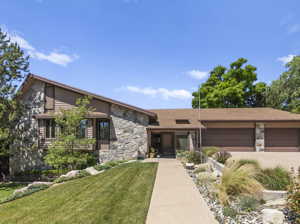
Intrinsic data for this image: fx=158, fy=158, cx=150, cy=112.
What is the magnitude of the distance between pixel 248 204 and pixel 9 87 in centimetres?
1678

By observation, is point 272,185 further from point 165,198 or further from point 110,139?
point 110,139

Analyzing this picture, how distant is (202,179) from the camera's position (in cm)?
683

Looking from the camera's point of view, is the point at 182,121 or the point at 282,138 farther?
the point at 282,138

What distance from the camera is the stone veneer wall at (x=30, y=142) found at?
43.4 feet

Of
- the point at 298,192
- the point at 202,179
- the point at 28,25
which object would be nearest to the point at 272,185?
the point at 298,192

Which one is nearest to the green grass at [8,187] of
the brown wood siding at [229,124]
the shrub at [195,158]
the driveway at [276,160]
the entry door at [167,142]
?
the entry door at [167,142]

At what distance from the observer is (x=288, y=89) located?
2227 cm

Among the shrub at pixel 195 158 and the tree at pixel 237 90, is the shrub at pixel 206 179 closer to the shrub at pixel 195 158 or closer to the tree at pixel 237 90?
the shrub at pixel 195 158

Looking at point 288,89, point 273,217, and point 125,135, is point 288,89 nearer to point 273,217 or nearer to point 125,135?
point 125,135

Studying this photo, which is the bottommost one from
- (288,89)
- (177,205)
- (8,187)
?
(8,187)

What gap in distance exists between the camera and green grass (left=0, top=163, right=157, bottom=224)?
410cm

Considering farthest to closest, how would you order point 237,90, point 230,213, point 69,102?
point 237,90, point 69,102, point 230,213

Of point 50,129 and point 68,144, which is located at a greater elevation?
point 50,129

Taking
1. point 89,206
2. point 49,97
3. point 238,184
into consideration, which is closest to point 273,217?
point 238,184
